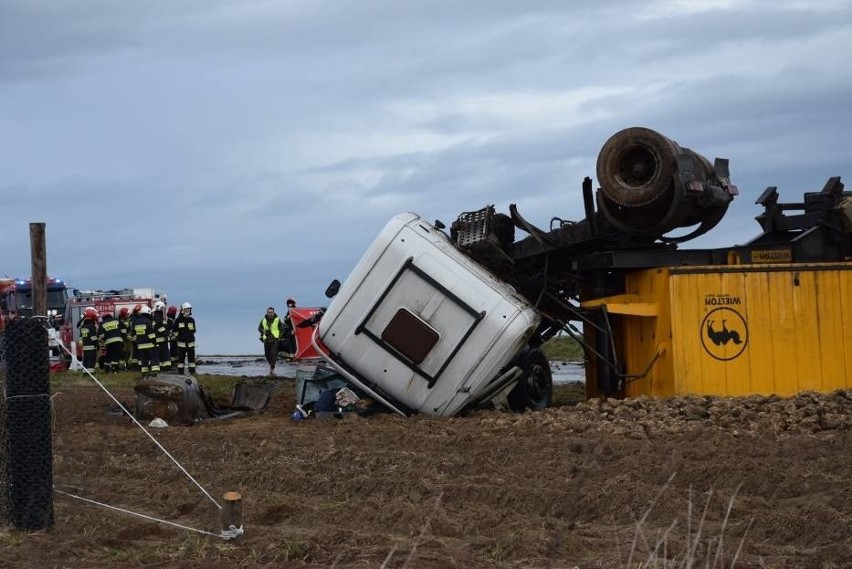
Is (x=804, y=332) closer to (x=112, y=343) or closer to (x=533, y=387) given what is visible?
(x=533, y=387)

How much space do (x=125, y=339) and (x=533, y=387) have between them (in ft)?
55.6

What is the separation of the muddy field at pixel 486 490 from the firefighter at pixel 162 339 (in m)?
12.9

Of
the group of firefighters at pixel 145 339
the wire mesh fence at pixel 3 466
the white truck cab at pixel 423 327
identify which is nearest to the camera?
the wire mesh fence at pixel 3 466

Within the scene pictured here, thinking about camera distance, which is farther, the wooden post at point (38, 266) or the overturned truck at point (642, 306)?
the overturned truck at point (642, 306)

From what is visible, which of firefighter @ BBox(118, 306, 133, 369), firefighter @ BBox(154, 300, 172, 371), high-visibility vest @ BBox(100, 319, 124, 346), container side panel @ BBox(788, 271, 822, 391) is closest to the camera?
container side panel @ BBox(788, 271, 822, 391)

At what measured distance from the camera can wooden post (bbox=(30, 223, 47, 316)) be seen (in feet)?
28.1

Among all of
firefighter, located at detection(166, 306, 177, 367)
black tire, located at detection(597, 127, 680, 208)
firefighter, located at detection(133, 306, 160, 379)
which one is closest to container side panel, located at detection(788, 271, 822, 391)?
black tire, located at detection(597, 127, 680, 208)

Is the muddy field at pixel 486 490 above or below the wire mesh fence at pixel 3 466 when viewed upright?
below

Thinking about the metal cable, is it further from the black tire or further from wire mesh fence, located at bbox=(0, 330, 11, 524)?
the black tire

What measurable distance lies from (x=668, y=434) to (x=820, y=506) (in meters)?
3.72

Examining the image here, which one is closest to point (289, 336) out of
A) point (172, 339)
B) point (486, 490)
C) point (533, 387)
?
point (172, 339)

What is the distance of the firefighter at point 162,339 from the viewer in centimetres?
2741

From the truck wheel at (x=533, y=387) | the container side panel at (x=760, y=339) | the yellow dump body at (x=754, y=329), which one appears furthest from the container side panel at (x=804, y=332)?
the truck wheel at (x=533, y=387)

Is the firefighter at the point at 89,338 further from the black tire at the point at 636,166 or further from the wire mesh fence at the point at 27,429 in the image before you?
the wire mesh fence at the point at 27,429
